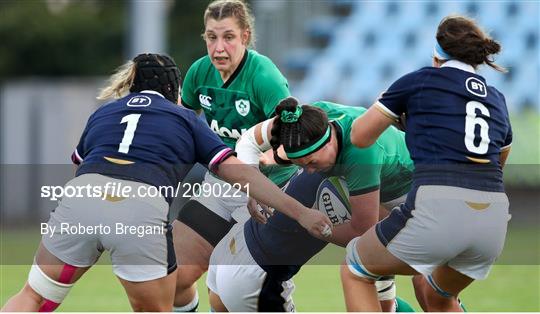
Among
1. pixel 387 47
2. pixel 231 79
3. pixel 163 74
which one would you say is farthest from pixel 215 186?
pixel 387 47

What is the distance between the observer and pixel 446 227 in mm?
4910

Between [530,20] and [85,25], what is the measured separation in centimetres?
1080

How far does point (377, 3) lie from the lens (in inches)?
725

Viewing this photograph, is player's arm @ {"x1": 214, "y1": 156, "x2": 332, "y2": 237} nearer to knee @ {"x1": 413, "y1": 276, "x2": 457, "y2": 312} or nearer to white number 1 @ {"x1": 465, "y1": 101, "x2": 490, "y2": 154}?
knee @ {"x1": 413, "y1": 276, "x2": 457, "y2": 312}

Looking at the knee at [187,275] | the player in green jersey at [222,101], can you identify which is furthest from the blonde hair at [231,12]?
the knee at [187,275]

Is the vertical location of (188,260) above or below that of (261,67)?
below

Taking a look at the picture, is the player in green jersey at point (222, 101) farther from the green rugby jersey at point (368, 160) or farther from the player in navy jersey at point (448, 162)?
the player in navy jersey at point (448, 162)

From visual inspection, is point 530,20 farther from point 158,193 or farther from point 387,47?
point 158,193

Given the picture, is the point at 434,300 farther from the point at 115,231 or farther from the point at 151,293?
the point at 115,231

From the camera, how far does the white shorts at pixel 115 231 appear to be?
5.08 metres

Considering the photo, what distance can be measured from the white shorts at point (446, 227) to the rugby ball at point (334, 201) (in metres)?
0.90

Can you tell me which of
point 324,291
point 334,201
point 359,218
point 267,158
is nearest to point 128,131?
point 267,158

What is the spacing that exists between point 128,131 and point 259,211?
0.99 meters

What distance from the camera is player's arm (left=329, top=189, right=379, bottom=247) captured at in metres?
5.48
